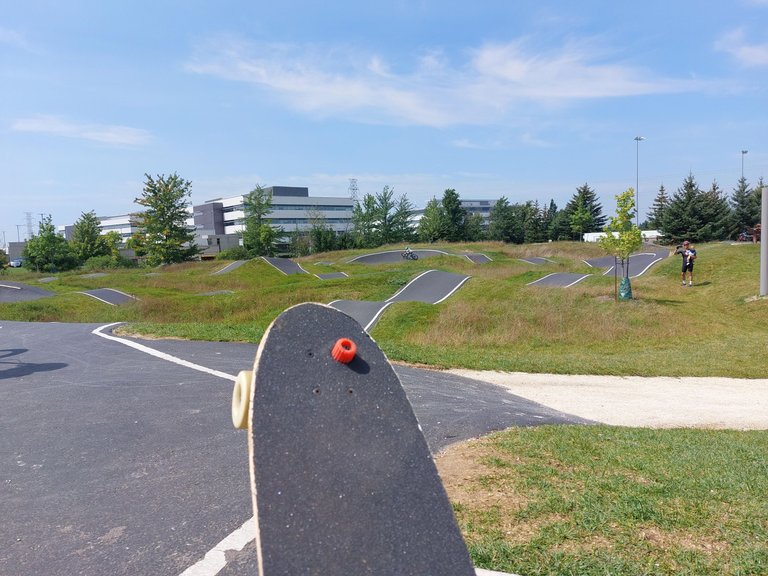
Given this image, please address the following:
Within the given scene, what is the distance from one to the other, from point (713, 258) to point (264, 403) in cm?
3410

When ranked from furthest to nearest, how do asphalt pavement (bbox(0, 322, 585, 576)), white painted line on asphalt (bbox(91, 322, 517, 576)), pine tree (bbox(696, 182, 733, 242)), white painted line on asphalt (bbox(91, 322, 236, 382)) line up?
pine tree (bbox(696, 182, 733, 242)), white painted line on asphalt (bbox(91, 322, 236, 382)), asphalt pavement (bbox(0, 322, 585, 576)), white painted line on asphalt (bbox(91, 322, 517, 576))

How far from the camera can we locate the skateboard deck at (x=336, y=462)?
2545 mm

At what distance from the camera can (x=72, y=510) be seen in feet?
16.7

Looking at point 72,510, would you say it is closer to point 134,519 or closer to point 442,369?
point 134,519

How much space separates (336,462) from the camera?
2.79 m

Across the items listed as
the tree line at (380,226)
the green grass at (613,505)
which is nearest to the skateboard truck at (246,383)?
the green grass at (613,505)

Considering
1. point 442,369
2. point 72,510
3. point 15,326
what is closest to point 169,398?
point 72,510

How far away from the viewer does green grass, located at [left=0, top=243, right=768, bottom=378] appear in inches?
546

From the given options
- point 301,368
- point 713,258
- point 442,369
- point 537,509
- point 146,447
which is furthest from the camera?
point 713,258

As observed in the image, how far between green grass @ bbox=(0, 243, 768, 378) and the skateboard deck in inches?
388

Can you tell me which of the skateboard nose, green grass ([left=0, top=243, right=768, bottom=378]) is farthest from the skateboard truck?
green grass ([left=0, top=243, right=768, bottom=378])

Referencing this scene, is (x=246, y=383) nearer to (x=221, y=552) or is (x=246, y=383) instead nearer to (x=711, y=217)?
(x=221, y=552)

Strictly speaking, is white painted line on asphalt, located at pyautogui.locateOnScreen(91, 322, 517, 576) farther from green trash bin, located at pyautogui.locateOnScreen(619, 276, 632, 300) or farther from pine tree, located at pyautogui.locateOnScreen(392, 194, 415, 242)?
pine tree, located at pyautogui.locateOnScreen(392, 194, 415, 242)

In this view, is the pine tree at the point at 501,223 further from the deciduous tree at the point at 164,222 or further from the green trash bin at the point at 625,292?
the green trash bin at the point at 625,292
